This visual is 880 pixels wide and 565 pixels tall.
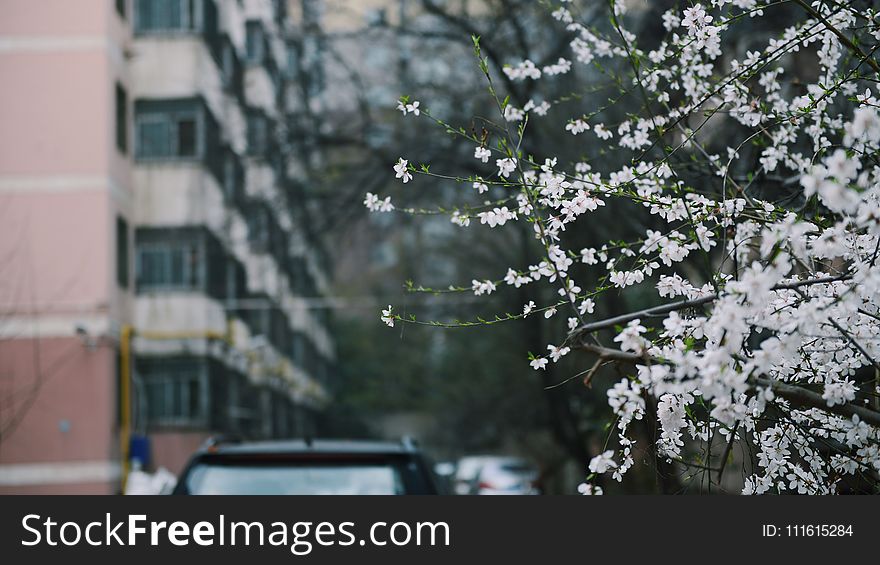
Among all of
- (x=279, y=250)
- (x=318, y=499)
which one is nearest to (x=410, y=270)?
(x=279, y=250)

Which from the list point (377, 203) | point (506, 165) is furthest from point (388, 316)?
point (377, 203)

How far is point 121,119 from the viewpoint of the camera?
23.9 m

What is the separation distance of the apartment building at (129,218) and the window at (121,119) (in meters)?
0.06

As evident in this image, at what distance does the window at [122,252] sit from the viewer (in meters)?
23.2

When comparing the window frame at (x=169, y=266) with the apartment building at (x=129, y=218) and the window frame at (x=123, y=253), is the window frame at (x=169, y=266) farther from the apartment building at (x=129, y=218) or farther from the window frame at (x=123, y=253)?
the window frame at (x=123, y=253)

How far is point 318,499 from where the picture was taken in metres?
4.34

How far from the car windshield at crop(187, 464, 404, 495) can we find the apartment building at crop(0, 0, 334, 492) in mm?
10409

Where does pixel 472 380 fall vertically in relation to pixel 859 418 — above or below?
above

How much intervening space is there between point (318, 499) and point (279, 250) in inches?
652

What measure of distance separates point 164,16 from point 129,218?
4.09 metres

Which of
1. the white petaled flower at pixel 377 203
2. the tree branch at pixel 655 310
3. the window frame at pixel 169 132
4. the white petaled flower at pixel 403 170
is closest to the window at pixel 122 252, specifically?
the window frame at pixel 169 132

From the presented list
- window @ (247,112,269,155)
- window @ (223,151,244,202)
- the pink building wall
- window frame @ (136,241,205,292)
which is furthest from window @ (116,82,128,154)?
window @ (247,112,269,155)

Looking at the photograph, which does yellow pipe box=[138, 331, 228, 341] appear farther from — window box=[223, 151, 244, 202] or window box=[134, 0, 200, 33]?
window box=[134, 0, 200, 33]

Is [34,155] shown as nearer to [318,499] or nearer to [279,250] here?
[279,250]
